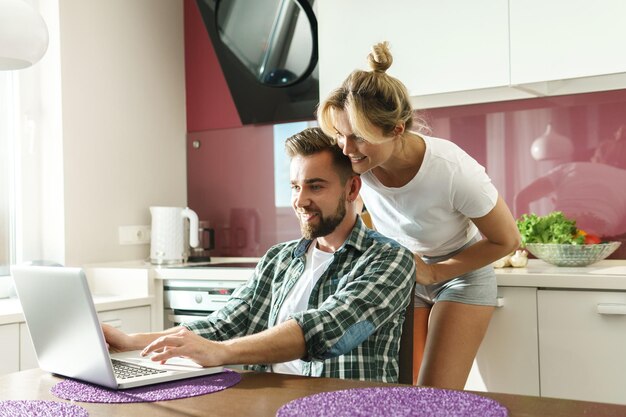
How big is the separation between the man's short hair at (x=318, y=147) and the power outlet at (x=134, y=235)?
1.90 m

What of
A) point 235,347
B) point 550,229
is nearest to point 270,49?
point 550,229

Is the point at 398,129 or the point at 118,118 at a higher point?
the point at 118,118

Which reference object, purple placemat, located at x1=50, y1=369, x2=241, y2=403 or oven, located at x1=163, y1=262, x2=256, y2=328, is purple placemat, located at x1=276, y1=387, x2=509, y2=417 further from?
oven, located at x1=163, y1=262, x2=256, y2=328

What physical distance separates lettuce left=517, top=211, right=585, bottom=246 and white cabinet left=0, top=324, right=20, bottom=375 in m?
1.71

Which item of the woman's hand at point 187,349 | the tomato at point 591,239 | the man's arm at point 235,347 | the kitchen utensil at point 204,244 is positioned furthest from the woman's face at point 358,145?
the kitchen utensil at point 204,244

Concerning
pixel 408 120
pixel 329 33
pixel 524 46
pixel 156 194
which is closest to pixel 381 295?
pixel 408 120

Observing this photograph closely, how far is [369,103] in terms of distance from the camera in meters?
1.78

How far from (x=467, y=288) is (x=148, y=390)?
115 centimetres

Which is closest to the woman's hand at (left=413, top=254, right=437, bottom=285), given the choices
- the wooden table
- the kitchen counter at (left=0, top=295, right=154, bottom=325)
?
the wooden table

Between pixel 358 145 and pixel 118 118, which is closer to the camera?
pixel 358 145

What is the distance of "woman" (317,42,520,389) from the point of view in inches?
70.7

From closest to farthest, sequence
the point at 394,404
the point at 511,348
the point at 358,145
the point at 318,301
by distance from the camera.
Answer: the point at 394,404, the point at 318,301, the point at 358,145, the point at 511,348

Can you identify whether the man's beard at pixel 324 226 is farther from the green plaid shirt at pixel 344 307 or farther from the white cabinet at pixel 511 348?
the white cabinet at pixel 511 348

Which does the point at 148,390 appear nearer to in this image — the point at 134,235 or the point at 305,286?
the point at 305,286
